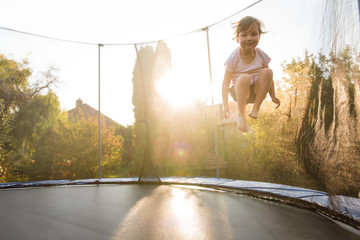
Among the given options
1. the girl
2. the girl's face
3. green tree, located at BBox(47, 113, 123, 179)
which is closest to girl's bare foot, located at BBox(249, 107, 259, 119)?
the girl

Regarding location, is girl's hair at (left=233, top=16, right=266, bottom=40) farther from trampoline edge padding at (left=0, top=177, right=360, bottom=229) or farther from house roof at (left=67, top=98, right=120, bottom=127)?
house roof at (left=67, top=98, right=120, bottom=127)

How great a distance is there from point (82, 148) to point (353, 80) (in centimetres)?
469

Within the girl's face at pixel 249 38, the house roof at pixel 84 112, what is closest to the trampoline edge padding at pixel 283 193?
the girl's face at pixel 249 38

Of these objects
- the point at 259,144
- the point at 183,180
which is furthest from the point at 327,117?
the point at 183,180

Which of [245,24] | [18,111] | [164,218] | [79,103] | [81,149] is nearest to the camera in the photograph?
[164,218]

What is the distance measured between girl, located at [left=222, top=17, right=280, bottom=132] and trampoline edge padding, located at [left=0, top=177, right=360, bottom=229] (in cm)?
70

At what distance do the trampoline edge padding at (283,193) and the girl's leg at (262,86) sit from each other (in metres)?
0.73

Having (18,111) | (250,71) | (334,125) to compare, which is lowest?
(334,125)

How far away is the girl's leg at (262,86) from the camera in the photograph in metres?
1.79

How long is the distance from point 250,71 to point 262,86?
0.14m

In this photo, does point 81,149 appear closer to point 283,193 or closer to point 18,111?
point 18,111

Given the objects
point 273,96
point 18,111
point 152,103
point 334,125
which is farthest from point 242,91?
point 18,111

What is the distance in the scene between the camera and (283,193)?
2.09 m

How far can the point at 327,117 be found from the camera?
1448mm
